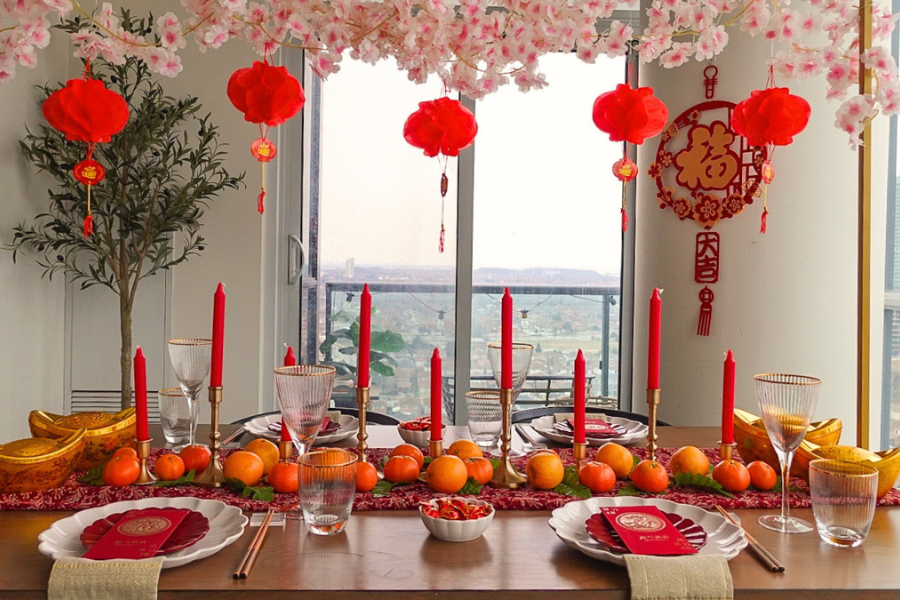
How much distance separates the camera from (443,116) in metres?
1.87

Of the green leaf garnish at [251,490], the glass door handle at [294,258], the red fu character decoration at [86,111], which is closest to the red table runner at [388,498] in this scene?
the green leaf garnish at [251,490]

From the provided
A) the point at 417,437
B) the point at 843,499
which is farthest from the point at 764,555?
the point at 417,437

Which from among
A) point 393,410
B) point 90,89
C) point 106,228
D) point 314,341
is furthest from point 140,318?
point 90,89

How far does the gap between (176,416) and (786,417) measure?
1.30m

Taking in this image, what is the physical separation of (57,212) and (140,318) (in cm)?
59

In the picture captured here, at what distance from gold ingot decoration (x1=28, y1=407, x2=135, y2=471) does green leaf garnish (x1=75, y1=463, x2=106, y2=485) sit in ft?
0.13

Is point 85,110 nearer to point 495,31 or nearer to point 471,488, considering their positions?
point 495,31

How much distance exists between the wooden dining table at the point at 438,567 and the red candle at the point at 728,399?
0.67 ft

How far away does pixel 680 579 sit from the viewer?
3.58 feet

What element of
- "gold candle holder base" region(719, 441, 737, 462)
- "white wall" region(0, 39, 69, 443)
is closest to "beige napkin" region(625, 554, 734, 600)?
"gold candle holder base" region(719, 441, 737, 462)

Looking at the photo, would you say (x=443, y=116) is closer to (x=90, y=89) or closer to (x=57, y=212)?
(x=90, y=89)

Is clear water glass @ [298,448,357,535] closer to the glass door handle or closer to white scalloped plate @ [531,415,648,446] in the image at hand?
white scalloped plate @ [531,415,648,446]

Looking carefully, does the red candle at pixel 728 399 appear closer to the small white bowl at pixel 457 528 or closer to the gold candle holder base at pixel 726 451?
the gold candle holder base at pixel 726 451

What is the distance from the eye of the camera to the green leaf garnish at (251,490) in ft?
4.70
